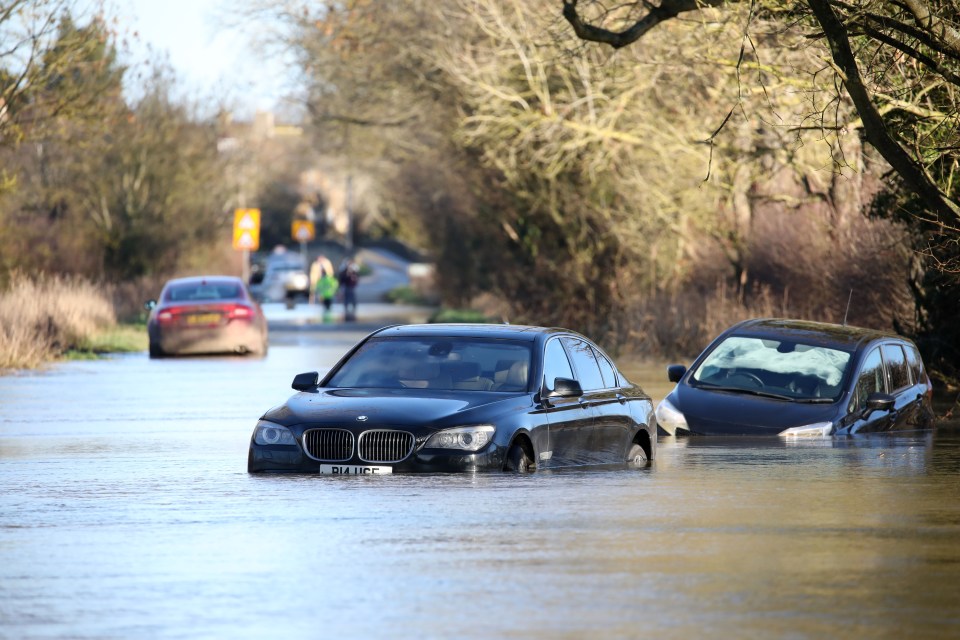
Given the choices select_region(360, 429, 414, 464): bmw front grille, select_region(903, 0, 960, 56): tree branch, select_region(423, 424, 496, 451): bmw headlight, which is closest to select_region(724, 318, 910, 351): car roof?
select_region(903, 0, 960, 56): tree branch

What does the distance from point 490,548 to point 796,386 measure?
8880mm

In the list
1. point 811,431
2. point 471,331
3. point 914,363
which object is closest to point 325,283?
point 914,363

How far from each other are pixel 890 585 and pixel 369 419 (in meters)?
5.04

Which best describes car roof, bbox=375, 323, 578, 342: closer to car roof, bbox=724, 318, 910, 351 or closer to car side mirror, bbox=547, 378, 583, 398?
car side mirror, bbox=547, 378, 583, 398

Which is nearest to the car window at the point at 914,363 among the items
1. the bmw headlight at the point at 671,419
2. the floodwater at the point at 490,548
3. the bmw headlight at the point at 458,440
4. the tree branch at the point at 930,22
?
the bmw headlight at the point at 671,419

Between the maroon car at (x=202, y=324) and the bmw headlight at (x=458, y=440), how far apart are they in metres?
21.9

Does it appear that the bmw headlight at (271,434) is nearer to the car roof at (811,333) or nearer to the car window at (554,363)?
the car window at (554,363)

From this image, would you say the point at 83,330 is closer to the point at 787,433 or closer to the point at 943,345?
the point at 943,345

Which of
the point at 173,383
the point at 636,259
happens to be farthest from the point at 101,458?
the point at 636,259

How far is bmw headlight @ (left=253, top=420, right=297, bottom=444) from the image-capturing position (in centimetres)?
1353

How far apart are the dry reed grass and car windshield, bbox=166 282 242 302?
7.25ft

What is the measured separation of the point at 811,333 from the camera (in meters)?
18.7

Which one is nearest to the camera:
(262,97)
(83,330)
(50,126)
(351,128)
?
(50,126)

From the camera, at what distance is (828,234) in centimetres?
3147
